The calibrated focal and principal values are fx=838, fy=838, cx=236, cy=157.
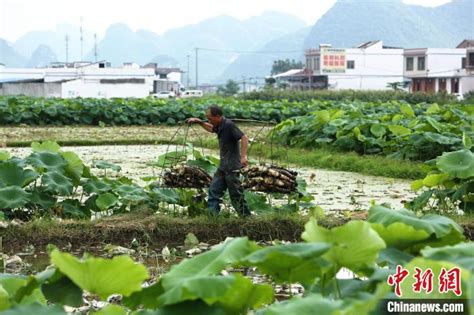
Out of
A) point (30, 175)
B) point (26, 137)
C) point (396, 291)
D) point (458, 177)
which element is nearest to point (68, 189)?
point (30, 175)

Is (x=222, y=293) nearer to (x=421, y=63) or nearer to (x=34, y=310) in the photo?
(x=34, y=310)

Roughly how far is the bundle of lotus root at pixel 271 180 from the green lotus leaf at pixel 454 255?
4.55 meters

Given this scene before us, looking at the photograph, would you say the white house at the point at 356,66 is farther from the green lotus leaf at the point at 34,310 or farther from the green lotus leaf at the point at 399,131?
the green lotus leaf at the point at 34,310

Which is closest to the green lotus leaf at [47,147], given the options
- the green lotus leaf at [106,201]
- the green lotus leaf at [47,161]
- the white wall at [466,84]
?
the green lotus leaf at [47,161]

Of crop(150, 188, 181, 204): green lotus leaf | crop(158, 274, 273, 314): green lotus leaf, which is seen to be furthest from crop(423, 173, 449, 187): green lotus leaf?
crop(158, 274, 273, 314): green lotus leaf

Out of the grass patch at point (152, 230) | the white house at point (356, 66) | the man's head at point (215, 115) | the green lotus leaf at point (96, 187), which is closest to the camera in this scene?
the grass patch at point (152, 230)

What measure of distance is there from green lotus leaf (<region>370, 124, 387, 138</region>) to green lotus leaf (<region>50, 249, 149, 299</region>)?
11.6m

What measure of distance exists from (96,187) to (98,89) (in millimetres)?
41496

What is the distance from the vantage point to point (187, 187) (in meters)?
7.86

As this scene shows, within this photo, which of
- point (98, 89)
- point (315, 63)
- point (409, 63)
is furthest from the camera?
point (315, 63)

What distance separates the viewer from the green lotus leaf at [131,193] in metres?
7.75

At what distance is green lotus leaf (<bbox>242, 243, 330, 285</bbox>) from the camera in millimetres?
2568

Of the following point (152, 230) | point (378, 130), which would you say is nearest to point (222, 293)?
point (152, 230)

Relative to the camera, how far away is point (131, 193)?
25.8 ft
